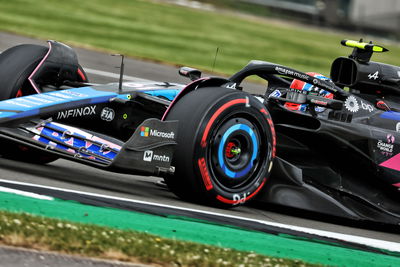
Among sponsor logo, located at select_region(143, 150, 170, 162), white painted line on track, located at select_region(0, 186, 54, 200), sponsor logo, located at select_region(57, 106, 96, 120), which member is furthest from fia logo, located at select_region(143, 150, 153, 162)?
white painted line on track, located at select_region(0, 186, 54, 200)

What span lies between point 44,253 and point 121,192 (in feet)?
6.70

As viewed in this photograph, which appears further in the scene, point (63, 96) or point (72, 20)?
point (72, 20)

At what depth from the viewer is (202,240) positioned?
4672 mm

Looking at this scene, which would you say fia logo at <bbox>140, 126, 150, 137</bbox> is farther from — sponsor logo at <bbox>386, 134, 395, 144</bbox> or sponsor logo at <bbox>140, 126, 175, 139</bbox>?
sponsor logo at <bbox>386, 134, 395, 144</bbox>

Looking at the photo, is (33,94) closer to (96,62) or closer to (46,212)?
(46,212)

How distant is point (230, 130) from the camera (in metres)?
5.75

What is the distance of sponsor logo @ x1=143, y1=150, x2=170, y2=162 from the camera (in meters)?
5.51

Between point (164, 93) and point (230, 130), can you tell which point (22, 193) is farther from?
point (164, 93)

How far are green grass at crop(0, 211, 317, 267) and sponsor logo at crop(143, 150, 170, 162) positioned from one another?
115cm

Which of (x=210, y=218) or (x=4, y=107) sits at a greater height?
(x=4, y=107)

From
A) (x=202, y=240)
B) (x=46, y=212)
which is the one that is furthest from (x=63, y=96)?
(x=202, y=240)

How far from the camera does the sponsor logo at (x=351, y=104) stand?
262 inches

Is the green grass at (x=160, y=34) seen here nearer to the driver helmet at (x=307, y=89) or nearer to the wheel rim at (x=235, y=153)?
the driver helmet at (x=307, y=89)

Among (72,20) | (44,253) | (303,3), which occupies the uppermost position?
(303,3)
